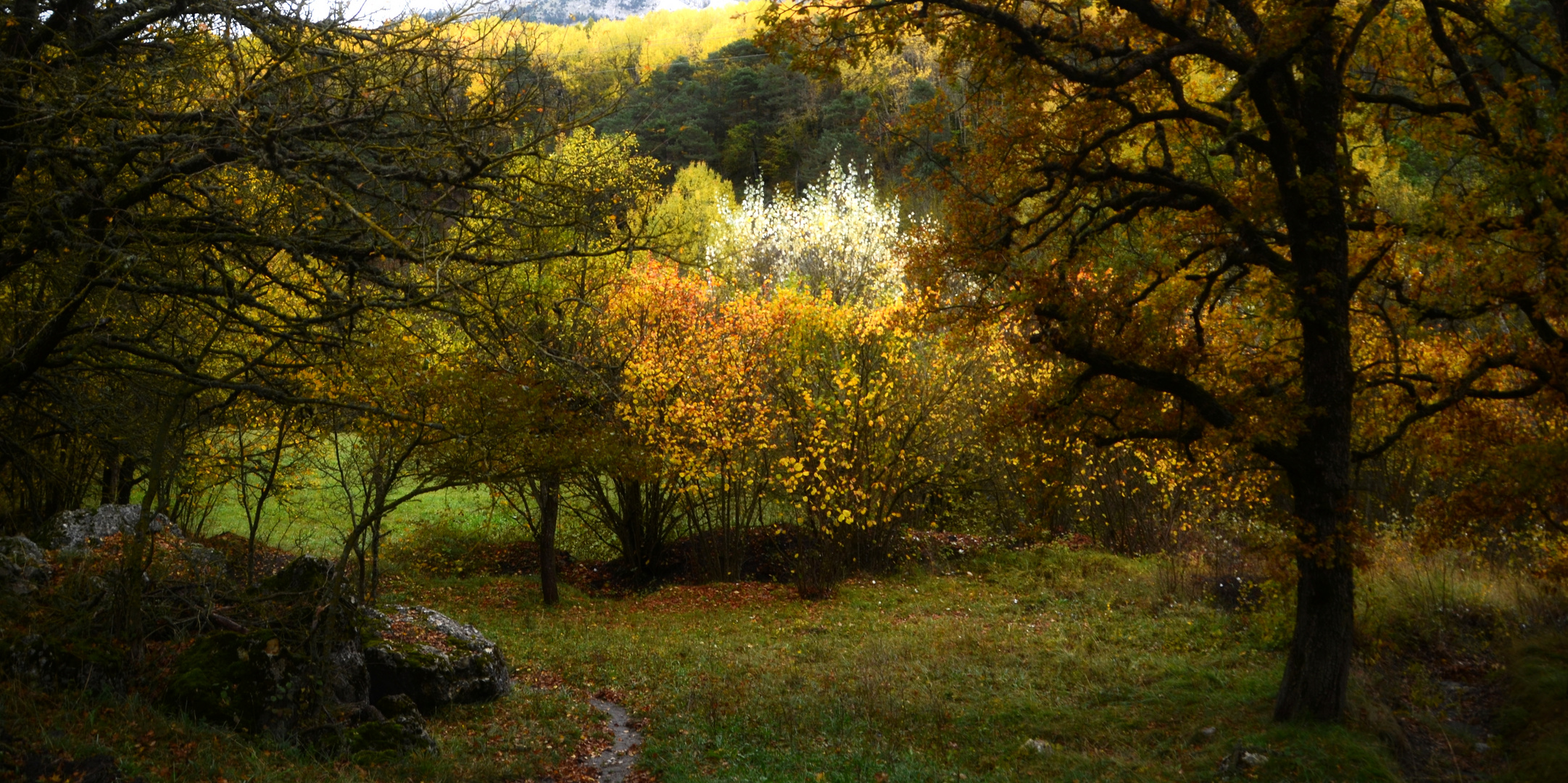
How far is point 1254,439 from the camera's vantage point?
705 cm

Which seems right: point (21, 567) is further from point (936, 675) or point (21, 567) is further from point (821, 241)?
point (821, 241)

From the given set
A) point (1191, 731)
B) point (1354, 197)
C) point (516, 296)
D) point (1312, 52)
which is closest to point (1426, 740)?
point (1191, 731)

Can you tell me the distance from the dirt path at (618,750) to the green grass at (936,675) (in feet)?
0.62

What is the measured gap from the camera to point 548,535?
15.6m

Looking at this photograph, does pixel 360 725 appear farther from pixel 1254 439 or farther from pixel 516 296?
pixel 1254 439

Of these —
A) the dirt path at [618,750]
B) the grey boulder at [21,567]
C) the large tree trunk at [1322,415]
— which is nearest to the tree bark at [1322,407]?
the large tree trunk at [1322,415]

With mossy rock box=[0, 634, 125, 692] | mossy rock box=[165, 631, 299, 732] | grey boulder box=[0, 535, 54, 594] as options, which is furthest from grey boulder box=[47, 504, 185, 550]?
mossy rock box=[0, 634, 125, 692]

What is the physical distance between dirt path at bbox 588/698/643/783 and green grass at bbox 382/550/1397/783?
0.62ft

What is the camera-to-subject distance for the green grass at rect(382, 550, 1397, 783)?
7.60m

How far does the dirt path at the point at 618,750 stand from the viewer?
774 cm

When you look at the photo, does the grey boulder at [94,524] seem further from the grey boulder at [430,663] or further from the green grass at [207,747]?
the green grass at [207,747]

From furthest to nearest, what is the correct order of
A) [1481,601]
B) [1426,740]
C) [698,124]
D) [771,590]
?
[698,124], [771,590], [1481,601], [1426,740]

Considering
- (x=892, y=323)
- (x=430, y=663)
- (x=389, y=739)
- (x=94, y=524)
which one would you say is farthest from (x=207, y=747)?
(x=892, y=323)

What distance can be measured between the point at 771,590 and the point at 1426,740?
10.5 m
